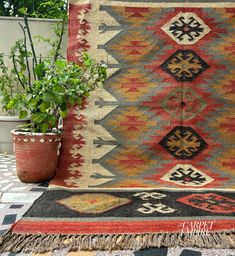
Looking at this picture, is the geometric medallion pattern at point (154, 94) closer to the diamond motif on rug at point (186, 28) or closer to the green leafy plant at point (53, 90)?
the diamond motif on rug at point (186, 28)

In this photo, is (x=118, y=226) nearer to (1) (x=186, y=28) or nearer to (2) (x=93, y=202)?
(2) (x=93, y=202)

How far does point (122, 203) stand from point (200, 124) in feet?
3.46

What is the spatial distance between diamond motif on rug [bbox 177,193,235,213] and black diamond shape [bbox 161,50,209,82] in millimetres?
1005

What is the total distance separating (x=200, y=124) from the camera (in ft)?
9.35

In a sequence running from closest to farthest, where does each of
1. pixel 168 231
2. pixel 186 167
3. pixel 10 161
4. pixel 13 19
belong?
pixel 168 231 < pixel 186 167 < pixel 10 161 < pixel 13 19

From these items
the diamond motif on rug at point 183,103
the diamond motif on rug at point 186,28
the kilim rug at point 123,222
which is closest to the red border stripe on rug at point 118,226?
the kilim rug at point 123,222

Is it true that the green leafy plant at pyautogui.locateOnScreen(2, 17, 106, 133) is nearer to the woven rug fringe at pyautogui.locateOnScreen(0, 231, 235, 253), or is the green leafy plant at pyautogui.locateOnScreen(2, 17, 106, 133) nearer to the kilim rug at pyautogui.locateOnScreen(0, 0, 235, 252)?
the kilim rug at pyautogui.locateOnScreen(0, 0, 235, 252)

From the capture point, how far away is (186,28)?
296 cm

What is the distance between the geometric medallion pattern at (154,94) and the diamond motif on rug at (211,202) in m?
0.46

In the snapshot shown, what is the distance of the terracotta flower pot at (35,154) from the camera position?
2.52 meters

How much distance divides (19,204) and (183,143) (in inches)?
49.5

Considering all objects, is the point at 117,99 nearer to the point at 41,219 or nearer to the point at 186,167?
the point at 186,167

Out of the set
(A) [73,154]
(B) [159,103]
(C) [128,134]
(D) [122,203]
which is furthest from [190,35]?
(D) [122,203]

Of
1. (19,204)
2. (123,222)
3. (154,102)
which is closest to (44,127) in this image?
(19,204)
